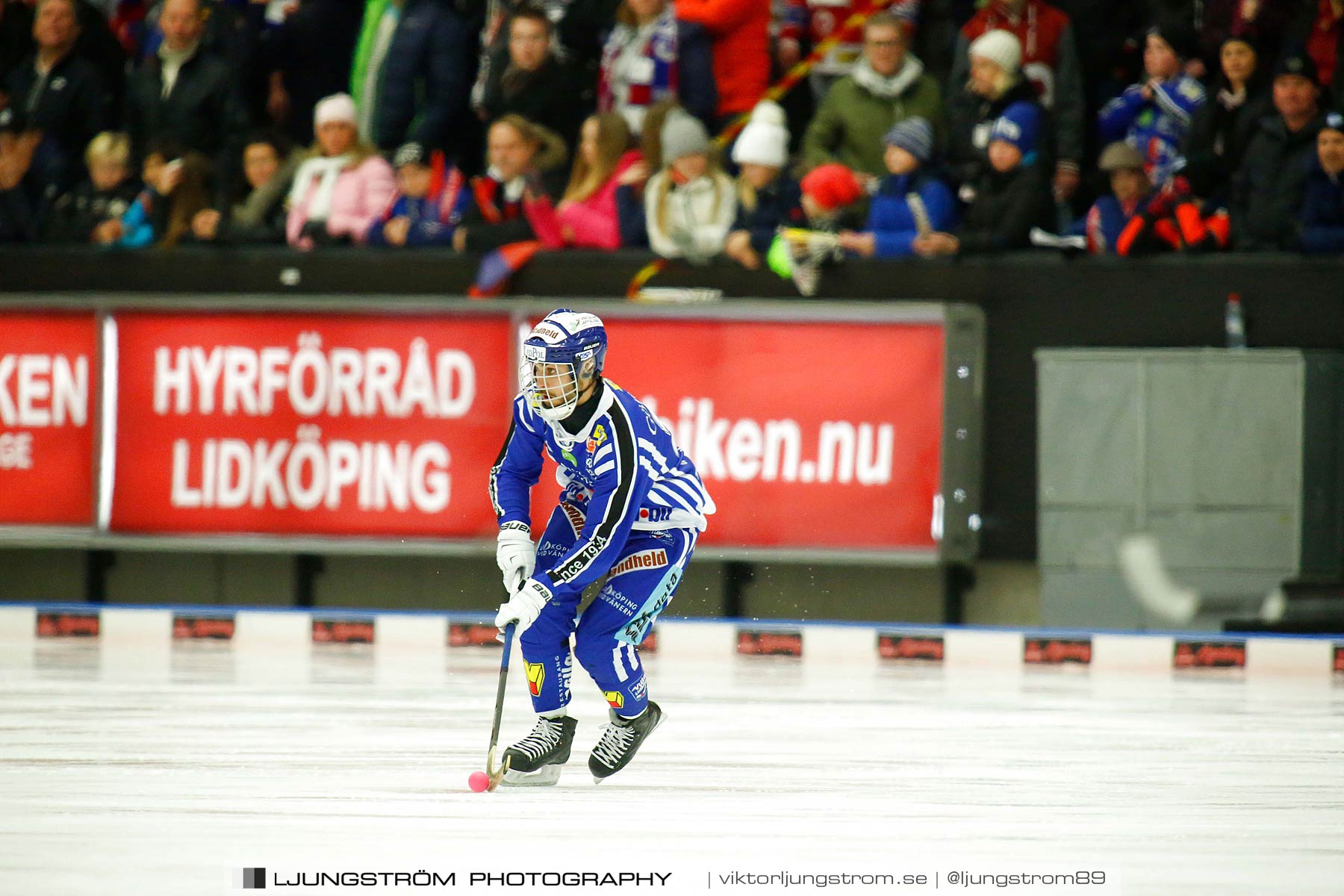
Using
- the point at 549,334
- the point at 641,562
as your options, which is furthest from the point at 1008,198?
the point at 549,334

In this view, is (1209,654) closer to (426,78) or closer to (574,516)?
(574,516)

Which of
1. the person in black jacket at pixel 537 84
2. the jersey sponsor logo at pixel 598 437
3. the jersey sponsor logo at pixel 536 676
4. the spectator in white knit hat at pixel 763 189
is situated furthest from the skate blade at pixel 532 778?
the person in black jacket at pixel 537 84

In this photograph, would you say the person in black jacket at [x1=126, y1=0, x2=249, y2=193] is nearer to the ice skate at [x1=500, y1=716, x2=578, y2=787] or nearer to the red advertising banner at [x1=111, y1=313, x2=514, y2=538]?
the red advertising banner at [x1=111, y1=313, x2=514, y2=538]

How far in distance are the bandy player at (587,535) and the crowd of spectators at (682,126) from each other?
5.13m

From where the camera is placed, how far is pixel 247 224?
13.4 meters

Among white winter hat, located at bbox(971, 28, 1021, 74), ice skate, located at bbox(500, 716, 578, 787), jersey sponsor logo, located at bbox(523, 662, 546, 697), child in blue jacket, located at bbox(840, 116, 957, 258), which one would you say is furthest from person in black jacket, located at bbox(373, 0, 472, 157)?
ice skate, located at bbox(500, 716, 578, 787)

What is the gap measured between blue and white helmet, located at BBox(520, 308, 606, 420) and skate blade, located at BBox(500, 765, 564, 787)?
126 cm

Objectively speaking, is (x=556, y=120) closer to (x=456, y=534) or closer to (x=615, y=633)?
(x=456, y=534)

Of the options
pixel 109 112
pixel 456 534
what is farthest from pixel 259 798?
pixel 109 112

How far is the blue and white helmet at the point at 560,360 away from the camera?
23.2ft

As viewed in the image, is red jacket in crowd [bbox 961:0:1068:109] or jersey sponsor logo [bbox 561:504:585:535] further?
red jacket in crowd [bbox 961:0:1068:109]

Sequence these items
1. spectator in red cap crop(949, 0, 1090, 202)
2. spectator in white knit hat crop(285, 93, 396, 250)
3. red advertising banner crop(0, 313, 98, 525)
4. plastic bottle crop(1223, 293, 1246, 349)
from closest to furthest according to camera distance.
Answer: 1. plastic bottle crop(1223, 293, 1246, 349)
2. spectator in red cap crop(949, 0, 1090, 202)
3. red advertising banner crop(0, 313, 98, 525)
4. spectator in white knit hat crop(285, 93, 396, 250)

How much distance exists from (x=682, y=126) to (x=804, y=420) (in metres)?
1.95

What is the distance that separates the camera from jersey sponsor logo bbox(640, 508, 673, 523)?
7.48 meters
